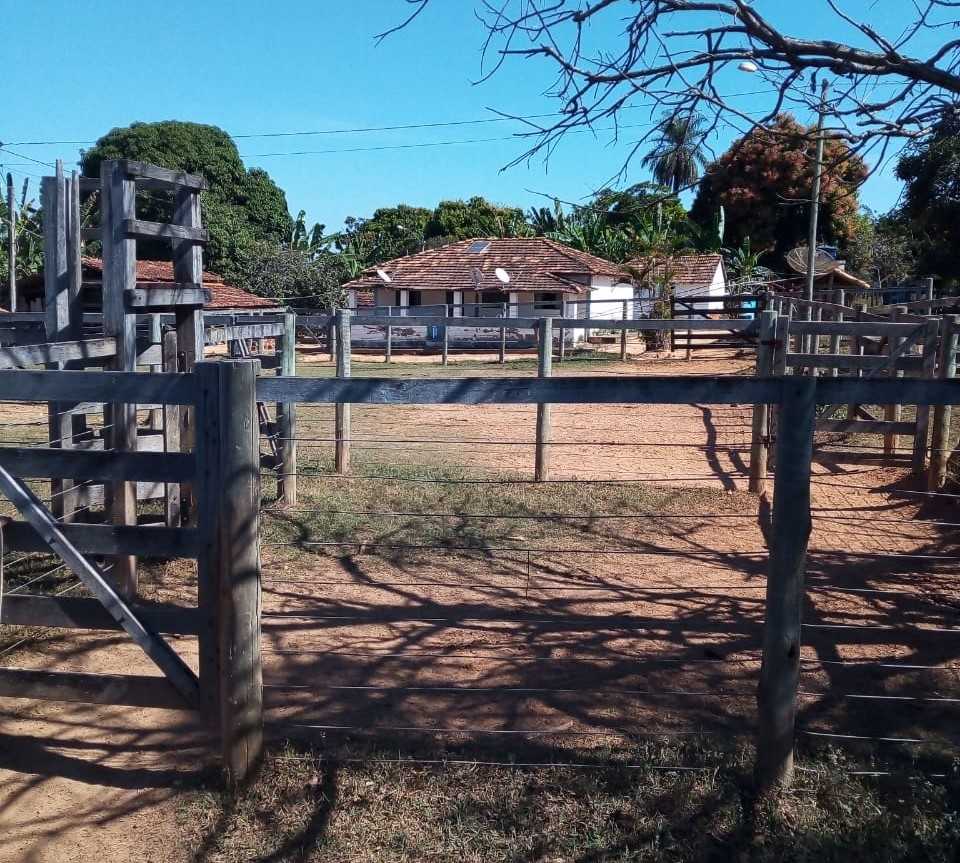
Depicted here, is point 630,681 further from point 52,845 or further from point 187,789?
point 52,845

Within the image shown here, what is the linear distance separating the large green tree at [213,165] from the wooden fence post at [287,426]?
3604 centimetres

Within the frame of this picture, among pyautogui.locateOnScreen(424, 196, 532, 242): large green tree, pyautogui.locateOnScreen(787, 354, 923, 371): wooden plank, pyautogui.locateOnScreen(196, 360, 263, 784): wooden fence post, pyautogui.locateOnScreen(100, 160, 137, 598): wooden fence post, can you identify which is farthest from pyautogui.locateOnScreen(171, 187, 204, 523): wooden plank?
pyautogui.locateOnScreen(424, 196, 532, 242): large green tree

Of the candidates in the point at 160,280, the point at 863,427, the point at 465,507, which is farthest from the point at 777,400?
the point at 160,280

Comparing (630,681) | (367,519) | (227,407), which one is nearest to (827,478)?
(367,519)

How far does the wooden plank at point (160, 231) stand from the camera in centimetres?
609

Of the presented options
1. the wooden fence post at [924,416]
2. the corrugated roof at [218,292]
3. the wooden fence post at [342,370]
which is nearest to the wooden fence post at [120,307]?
the wooden fence post at [342,370]

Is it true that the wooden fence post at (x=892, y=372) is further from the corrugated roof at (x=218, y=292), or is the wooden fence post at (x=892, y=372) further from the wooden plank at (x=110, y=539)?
the corrugated roof at (x=218, y=292)

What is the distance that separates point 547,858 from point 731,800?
77 cm

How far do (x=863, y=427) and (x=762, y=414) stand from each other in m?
1.01

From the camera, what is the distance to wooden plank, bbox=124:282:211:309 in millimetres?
6211

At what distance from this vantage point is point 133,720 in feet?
15.0

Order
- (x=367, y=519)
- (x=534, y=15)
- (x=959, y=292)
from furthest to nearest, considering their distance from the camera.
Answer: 1. (x=959, y=292)
2. (x=367, y=519)
3. (x=534, y=15)

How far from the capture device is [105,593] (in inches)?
151

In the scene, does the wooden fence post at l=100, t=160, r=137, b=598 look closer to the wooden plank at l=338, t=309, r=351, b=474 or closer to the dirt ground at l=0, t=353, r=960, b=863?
the dirt ground at l=0, t=353, r=960, b=863
